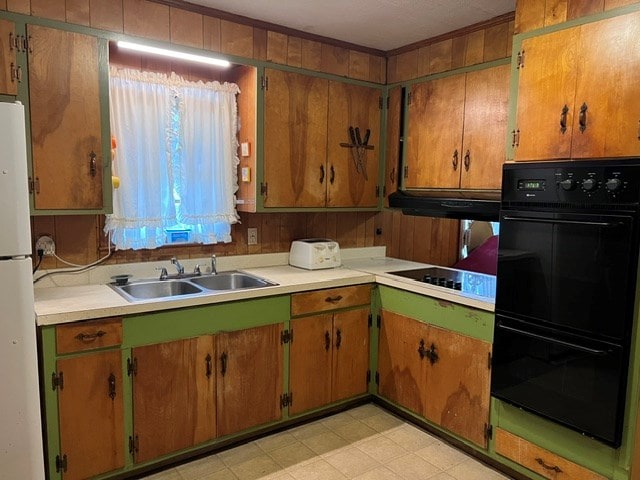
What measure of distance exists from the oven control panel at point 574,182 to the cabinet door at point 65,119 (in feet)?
6.67

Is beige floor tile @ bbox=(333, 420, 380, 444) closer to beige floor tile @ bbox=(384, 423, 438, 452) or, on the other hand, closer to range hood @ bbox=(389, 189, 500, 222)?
beige floor tile @ bbox=(384, 423, 438, 452)

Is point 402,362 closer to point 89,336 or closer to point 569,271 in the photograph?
point 569,271

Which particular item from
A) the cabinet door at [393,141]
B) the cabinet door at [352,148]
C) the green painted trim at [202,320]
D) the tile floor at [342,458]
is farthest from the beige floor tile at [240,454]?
the cabinet door at [393,141]

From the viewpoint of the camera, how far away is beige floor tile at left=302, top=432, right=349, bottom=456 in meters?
2.71

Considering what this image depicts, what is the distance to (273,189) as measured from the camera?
308 cm

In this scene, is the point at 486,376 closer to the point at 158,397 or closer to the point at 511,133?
the point at 511,133

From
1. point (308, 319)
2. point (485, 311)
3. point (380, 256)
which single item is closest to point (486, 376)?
point (485, 311)

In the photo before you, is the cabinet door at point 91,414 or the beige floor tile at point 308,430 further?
the beige floor tile at point 308,430

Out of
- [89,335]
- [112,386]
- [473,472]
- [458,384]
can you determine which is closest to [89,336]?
[89,335]

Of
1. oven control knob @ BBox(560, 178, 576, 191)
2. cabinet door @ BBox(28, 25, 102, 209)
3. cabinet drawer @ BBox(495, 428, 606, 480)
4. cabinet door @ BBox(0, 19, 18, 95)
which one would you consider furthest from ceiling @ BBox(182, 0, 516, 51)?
cabinet drawer @ BBox(495, 428, 606, 480)

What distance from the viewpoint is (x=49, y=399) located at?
2.11 meters

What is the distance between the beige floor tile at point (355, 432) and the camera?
112 inches

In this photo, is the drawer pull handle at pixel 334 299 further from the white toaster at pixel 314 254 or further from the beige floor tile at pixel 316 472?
the beige floor tile at pixel 316 472

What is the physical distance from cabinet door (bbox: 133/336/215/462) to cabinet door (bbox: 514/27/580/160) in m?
1.86
